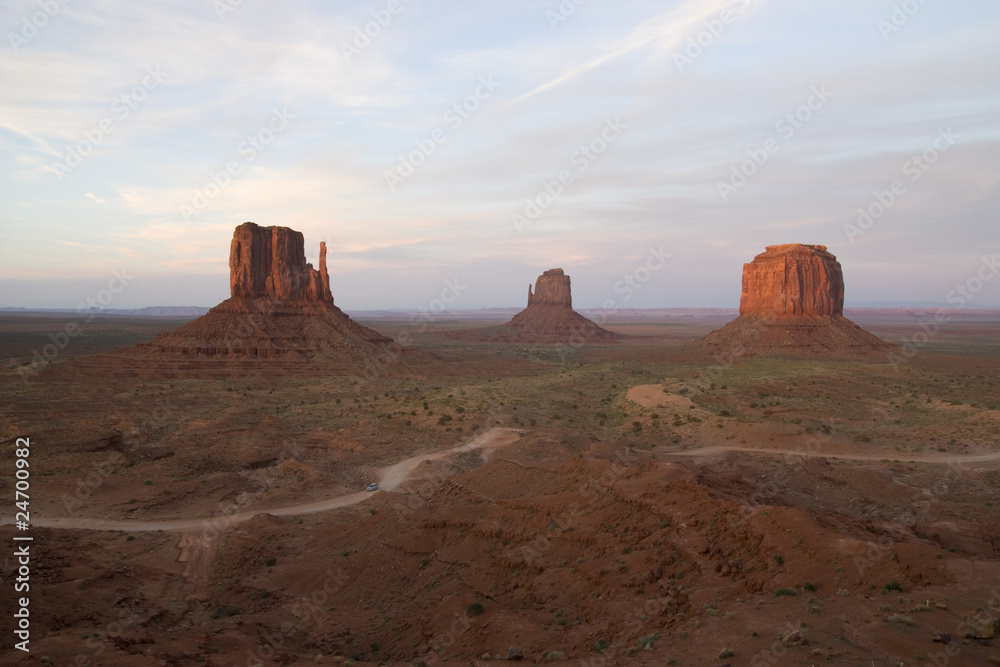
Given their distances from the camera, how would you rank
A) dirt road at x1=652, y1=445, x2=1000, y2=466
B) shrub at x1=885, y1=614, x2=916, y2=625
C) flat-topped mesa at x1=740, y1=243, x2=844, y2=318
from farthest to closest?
flat-topped mesa at x1=740, y1=243, x2=844, y2=318 → dirt road at x1=652, y1=445, x2=1000, y2=466 → shrub at x1=885, y1=614, x2=916, y2=625

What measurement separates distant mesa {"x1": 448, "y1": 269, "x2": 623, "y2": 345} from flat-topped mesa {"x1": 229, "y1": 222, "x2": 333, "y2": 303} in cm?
6257

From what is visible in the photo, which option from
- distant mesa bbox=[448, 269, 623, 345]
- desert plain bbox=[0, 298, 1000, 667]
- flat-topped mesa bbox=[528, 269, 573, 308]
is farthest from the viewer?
flat-topped mesa bbox=[528, 269, 573, 308]

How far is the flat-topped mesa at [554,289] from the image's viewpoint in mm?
152625

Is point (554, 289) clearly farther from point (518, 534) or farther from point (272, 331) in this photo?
point (518, 534)

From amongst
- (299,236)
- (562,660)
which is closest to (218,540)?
(562,660)

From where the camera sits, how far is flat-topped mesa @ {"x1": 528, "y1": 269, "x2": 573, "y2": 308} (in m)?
153

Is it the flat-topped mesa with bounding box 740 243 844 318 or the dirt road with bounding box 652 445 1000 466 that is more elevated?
the flat-topped mesa with bounding box 740 243 844 318


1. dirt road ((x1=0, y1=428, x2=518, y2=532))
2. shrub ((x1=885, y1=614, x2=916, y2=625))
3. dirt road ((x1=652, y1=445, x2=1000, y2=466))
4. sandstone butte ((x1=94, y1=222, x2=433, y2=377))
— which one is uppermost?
sandstone butte ((x1=94, y1=222, x2=433, y2=377))

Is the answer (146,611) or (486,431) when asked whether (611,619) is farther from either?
(486,431)

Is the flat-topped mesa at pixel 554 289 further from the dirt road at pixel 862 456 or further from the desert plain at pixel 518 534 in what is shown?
the dirt road at pixel 862 456

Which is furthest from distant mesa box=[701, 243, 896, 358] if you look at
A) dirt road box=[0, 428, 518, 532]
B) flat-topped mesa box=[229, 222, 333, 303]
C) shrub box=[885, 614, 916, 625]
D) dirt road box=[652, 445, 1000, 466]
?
shrub box=[885, 614, 916, 625]

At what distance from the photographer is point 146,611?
15.4 m

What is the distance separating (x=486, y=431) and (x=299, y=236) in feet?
187

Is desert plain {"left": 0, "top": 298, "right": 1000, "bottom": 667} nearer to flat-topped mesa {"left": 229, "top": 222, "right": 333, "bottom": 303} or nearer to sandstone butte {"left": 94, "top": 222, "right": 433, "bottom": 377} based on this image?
sandstone butte {"left": 94, "top": 222, "right": 433, "bottom": 377}
